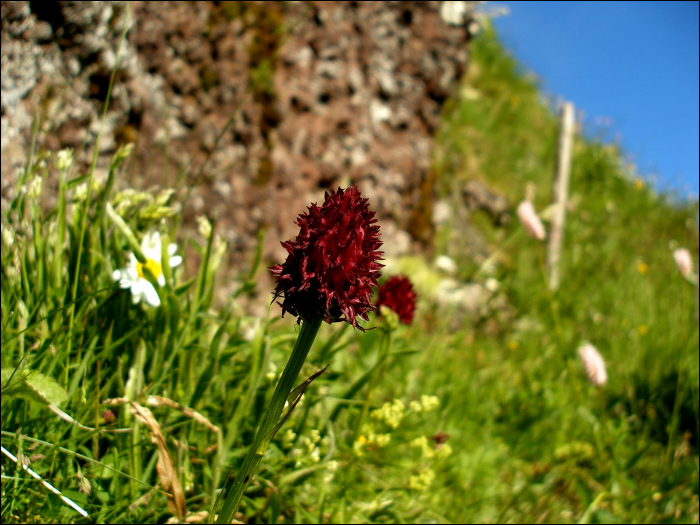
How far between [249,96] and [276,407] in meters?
2.09

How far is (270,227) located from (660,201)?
20.6 ft

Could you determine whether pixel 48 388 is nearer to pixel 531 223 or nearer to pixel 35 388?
pixel 35 388

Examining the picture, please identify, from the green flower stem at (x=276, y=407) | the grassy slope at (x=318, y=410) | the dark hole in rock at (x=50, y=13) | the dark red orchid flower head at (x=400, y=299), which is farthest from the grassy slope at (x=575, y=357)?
the dark hole in rock at (x=50, y=13)

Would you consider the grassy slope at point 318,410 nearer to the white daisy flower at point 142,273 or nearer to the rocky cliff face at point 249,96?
the white daisy flower at point 142,273

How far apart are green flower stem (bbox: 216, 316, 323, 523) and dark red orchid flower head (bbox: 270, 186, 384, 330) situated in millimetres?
26

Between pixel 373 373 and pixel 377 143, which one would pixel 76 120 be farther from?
pixel 377 143

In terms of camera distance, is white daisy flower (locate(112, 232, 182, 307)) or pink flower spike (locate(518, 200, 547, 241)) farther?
pink flower spike (locate(518, 200, 547, 241))

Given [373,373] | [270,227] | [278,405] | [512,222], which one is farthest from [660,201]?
[278,405]

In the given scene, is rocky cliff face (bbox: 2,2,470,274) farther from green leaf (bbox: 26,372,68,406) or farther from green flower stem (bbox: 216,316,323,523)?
green flower stem (bbox: 216,316,323,523)

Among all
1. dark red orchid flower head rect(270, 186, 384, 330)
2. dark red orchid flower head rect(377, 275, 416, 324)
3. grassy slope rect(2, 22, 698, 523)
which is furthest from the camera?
dark red orchid flower head rect(377, 275, 416, 324)

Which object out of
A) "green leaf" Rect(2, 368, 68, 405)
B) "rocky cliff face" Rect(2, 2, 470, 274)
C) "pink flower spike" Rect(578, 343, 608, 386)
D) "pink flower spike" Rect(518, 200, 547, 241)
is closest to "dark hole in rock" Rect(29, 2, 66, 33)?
"rocky cliff face" Rect(2, 2, 470, 274)

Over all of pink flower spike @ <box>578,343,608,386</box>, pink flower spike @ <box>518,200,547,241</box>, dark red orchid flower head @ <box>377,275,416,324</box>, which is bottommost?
dark red orchid flower head @ <box>377,275,416,324</box>

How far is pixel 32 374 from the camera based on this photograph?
103cm

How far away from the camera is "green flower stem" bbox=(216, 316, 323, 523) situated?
700 mm
